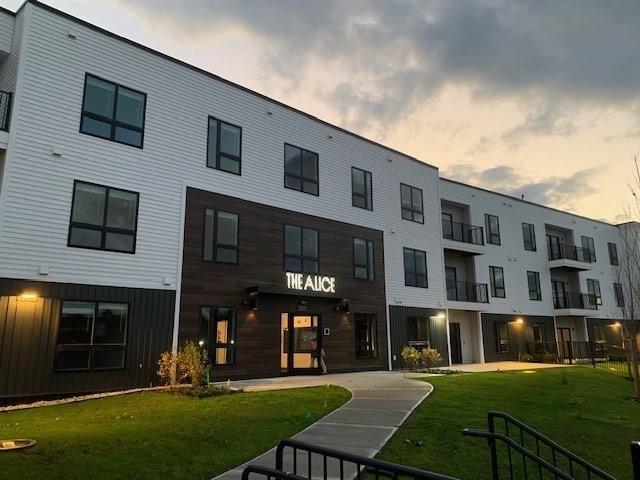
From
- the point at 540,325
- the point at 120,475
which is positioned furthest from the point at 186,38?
the point at 540,325

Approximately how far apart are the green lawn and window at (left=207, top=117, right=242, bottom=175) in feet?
32.9

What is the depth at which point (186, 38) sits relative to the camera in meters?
16.8

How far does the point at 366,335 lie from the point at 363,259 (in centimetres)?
333

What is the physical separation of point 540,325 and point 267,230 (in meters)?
22.5

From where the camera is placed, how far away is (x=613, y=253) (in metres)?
39.5

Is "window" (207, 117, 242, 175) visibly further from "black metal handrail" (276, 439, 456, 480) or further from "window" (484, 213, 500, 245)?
"window" (484, 213, 500, 245)

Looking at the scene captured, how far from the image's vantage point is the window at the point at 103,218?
12.9 meters

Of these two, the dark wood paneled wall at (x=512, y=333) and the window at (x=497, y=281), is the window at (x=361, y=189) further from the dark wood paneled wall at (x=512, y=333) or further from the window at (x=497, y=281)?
the window at (x=497, y=281)

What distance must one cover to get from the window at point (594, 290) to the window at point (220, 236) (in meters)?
30.2

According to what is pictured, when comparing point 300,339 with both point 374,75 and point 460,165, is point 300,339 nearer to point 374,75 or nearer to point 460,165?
point 374,75

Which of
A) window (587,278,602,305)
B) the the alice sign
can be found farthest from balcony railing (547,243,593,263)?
the the alice sign

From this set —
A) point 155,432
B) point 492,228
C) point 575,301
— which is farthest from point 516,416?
point 575,301

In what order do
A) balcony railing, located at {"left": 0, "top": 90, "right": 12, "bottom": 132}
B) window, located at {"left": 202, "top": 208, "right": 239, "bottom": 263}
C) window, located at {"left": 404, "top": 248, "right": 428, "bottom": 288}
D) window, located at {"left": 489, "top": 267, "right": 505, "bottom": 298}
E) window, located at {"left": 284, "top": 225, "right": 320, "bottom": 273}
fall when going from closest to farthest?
balcony railing, located at {"left": 0, "top": 90, "right": 12, "bottom": 132}, window, located at {"left": 202, "top": 208, "right": 239, "bottom": 263}, window, located at {"left": 284, "top": 225, "right": 320, "bottom": 273}, window, located at {"left": 404, "top": 248, "right": 428, "bottom": 288}, window, located at {"left": 489, "top": 267, "right": 505, "bottom": 298}

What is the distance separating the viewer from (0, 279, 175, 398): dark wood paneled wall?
1141cm
